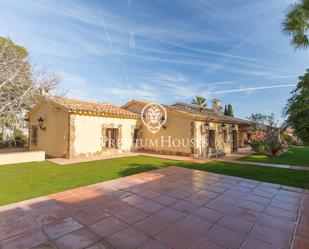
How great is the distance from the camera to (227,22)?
12.1m

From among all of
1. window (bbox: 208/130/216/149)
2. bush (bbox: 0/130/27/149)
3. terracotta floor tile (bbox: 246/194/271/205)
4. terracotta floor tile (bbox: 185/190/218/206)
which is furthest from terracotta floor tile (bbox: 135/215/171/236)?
bush (bbox: 0/130/27/149)

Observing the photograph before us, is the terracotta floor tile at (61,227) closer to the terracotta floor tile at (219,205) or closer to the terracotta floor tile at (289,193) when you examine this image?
the terracotta floor tile at (219,205)

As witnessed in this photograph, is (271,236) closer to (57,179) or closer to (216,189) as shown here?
(216,189)

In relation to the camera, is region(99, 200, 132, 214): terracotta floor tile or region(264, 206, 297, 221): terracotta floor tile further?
region(99, 200, 132, 214): terracotta floor tile

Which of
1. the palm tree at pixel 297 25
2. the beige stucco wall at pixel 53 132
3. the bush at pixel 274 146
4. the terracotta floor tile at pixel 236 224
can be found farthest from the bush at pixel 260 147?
the beige stucco wall at pixel 53 132

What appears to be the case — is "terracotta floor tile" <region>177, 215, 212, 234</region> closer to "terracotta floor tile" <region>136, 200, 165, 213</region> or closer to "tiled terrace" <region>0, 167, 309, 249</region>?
"tiled terrace" <region>0, 167, 309, 249</region>

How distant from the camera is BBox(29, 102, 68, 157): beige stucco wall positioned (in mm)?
12523

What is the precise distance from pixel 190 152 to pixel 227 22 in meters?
9.43

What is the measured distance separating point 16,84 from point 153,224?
32.5ft

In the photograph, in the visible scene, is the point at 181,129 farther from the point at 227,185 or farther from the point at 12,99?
the point at 12,99

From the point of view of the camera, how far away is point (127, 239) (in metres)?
3.32

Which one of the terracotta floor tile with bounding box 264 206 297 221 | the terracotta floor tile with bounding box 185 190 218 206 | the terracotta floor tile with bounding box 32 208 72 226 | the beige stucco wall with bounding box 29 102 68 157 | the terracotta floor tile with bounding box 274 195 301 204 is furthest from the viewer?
the beige stucco wall with bounding box 29 102 68 157

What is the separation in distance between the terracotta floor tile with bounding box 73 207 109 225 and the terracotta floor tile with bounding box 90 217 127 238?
0.17 m

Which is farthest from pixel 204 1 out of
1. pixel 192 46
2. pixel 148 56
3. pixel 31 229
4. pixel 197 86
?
pixel 197 86
